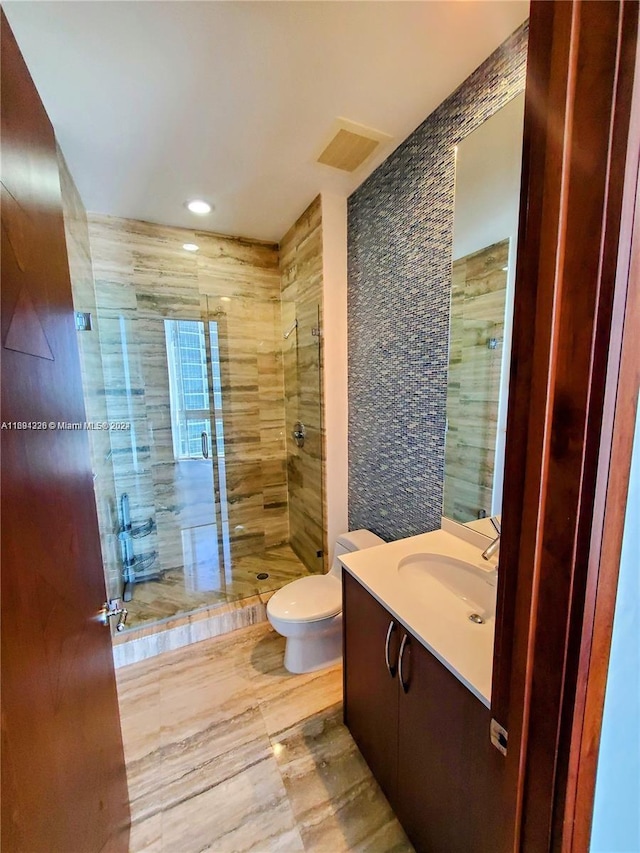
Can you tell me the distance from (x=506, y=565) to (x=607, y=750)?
333 millimetres

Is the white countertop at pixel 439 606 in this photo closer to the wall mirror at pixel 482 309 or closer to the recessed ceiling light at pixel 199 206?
the wall mirror at pixel 482 309

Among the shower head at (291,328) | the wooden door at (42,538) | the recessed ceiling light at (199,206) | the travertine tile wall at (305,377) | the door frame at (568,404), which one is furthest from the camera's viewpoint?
the shower head at (291,328)

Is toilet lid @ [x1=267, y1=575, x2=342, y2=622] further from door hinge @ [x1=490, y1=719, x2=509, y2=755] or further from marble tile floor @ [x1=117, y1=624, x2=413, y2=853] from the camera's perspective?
door hinge @ [x1=490, y1=719, x2=509, y2=755]

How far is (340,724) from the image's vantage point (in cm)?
158

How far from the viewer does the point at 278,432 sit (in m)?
3.14

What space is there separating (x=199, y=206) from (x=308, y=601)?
253cm

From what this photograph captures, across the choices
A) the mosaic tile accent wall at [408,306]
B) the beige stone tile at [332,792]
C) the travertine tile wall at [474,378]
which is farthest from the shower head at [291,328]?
the beige stone tile at [332,792]

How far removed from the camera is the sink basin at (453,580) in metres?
1.21

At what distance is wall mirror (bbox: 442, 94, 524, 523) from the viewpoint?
1216 millimetres

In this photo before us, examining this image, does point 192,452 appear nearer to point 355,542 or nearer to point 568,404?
point 355,542

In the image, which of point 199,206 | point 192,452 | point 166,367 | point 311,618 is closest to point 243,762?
point 311,618

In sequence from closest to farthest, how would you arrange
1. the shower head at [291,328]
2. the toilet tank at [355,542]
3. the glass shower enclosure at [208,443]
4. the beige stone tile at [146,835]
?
the beige stone tile at [146,835] < the toilet tank at [355,542] < the glass shower enclosure at [208,443] < the shower head at [291,328]

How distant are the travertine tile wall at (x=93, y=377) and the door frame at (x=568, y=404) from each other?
1.89 m

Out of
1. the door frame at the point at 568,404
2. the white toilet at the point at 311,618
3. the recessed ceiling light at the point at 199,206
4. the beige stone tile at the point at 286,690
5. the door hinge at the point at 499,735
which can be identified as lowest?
the beige stone tile at the point at 286,690
